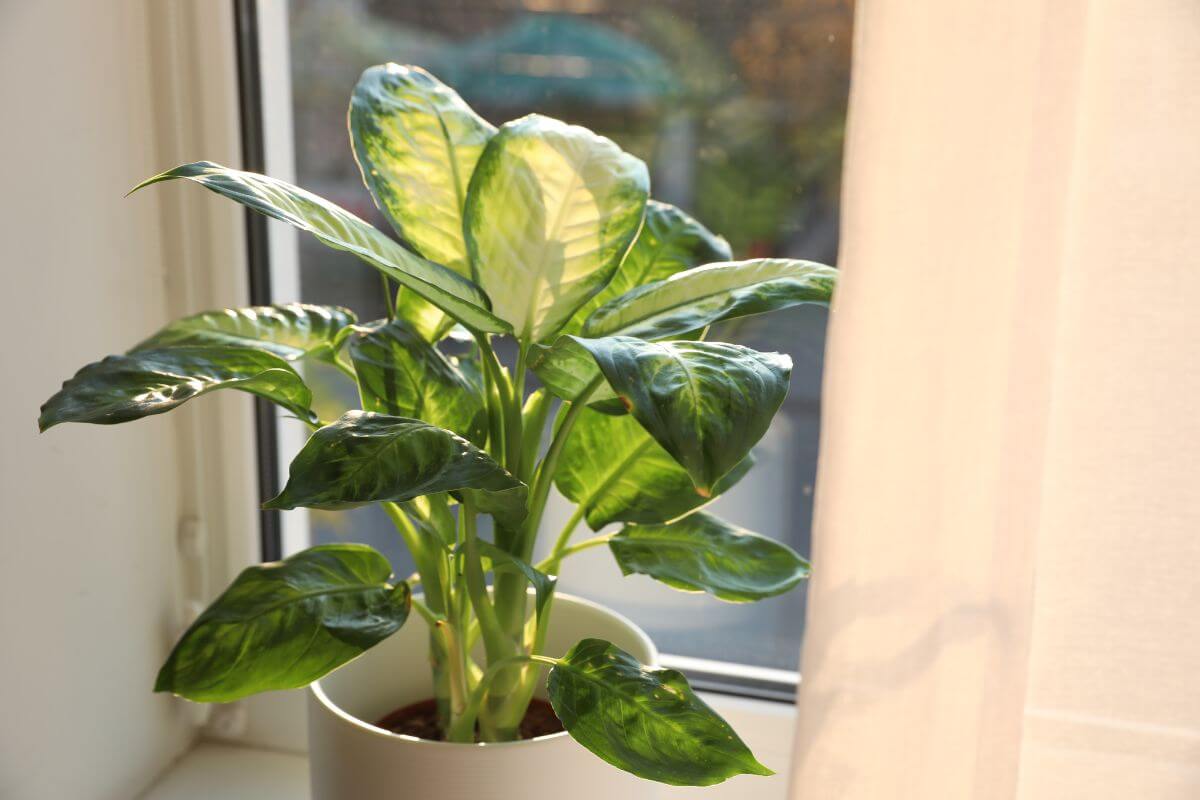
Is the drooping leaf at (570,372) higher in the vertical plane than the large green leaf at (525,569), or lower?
higher

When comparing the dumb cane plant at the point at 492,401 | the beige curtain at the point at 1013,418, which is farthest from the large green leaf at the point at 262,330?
the beige curtain at the point at 1013,418

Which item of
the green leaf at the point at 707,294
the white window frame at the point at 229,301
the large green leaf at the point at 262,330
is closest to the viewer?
the green leaf at the point at 707,294

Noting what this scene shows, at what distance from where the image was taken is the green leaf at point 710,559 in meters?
0.75

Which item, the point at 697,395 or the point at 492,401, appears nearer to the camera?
the point at 697,395

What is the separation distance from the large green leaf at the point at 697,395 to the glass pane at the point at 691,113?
0.49 metres

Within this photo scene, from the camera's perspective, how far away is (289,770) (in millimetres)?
1089

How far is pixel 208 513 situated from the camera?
1.08 meters

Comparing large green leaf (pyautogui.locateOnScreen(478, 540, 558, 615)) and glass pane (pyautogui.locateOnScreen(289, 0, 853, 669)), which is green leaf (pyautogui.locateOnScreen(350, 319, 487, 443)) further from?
glass pane (pyautogui.locateOnScreen(289, 0, 853, 669))

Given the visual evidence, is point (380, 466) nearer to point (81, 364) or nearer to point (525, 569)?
point (525, 569)

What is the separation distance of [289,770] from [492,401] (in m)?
0.57

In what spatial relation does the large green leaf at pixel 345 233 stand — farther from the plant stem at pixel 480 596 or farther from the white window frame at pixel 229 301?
the white window frame at pixel 229 301

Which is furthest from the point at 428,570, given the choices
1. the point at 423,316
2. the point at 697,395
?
the point at 697,395

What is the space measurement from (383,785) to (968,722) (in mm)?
342

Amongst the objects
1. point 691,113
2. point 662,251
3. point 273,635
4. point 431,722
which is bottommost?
point 431,722
